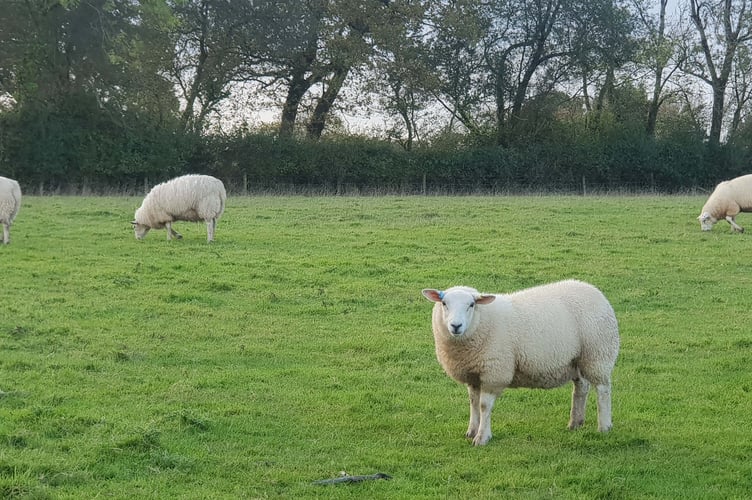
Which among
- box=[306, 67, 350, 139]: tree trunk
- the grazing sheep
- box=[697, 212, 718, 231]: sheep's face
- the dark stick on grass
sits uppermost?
box=[306, 67, 350, 139]: tree trunk

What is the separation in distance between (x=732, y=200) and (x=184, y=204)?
48.3ft

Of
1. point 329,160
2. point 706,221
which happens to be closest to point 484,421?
point 706,221

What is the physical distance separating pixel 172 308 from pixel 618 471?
8.45 meters

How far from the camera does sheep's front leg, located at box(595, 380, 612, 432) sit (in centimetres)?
780

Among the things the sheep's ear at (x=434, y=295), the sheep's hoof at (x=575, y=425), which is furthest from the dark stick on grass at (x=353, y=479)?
the sheep's hoof at (x=575, y=425)

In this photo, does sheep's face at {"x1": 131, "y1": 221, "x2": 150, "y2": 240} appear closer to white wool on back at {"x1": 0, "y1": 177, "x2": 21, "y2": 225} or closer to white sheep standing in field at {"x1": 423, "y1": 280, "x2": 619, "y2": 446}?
white wool on back at {"x1": 0, "y1": 177, "x2": 21, "y2": 225}

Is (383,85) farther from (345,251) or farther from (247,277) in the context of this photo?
(247,277)

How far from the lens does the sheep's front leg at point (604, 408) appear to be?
7805mm

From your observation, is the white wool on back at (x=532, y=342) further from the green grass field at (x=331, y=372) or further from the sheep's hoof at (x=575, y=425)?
the green grass field at (x=331, y=372)

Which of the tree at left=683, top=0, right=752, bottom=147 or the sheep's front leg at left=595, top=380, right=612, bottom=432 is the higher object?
the tree at left=683, top=0, right=752, bottom=147

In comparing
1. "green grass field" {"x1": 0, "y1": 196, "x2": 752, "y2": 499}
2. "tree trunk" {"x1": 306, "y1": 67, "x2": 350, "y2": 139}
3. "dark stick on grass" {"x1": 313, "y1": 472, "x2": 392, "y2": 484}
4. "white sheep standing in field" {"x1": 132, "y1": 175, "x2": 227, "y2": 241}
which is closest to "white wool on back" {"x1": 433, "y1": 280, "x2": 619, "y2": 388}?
"green grass field" {"x1": 0, "y1": 196, "x2": 752, "y2": 499}

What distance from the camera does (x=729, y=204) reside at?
23.0 meters

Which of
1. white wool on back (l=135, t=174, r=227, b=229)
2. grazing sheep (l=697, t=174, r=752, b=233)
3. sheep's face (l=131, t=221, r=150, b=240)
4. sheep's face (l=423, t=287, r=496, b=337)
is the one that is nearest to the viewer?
sheep's face (l=423, t=287, r=496, b=337)

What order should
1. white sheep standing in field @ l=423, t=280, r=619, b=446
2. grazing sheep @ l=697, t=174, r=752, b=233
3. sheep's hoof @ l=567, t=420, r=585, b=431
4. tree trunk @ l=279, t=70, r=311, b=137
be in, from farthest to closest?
tree trunk @ l=279, t=70, r=311, b=137
grazing sheep @ l=697, t=174, r=752, b=233
sheep's hoof @ l=567, t=420, r=585, b=431
white sheep standing in field @ l=423, t=280, r=619, b=446
